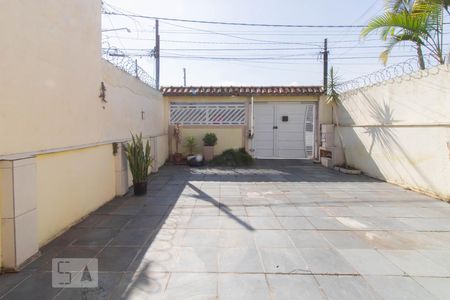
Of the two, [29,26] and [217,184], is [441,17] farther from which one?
[29,26]

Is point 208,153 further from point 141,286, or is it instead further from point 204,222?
point 141,286

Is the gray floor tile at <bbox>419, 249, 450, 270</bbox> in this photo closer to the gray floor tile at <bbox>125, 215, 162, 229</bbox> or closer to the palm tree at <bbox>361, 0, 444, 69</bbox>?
the gray floor tile at <bbox>125, 215, 162, 229</bbox>

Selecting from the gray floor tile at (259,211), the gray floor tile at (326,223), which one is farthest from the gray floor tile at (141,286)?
the gray floor tile at (326,223)

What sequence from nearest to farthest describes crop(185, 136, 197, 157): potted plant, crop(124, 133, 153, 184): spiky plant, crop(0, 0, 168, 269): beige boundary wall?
1. crop(0, 0, 168, 269): beige boundary wall
2. crop(124, 133, 153, 184): spiky plant
3. crop(185, 136, 197, 157): potted plant

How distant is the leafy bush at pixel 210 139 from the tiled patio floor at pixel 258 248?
511cm

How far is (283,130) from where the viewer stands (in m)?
12.0

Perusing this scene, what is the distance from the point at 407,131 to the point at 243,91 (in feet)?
21.1

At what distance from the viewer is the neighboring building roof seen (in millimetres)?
11508

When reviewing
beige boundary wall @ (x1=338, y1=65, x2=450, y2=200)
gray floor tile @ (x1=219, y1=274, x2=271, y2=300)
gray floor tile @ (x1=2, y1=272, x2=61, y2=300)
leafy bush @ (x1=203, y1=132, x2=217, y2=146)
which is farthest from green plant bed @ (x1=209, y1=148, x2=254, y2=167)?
gray floor tile @ (x1=2, y1=272, x2=61, y2=300)

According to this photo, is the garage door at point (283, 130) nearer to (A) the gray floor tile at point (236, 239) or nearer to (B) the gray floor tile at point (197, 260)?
(A) the gray floor tile at point (236, 239)

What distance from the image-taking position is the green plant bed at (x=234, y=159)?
1062 centimetres

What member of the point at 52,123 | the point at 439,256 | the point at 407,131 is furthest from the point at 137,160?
the point at 407,131

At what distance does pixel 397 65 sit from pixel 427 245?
14.2 ft

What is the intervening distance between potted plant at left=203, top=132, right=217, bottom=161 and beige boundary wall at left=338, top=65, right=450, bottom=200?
15.5 ft
